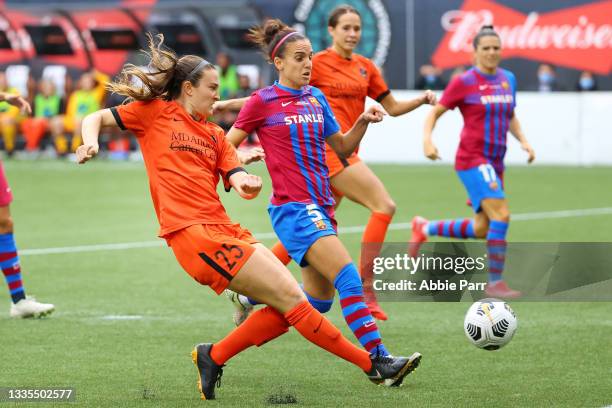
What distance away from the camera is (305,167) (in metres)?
7.34

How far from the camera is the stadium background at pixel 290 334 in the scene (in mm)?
6969

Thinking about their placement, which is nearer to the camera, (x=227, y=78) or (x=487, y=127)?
(x=487, y=127)

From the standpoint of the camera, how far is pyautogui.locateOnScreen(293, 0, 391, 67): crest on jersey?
31.2m

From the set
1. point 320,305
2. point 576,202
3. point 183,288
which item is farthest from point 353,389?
point 576,202

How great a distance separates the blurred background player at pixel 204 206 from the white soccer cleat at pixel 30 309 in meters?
2.83

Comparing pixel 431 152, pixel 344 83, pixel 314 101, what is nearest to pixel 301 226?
pixel 314 101

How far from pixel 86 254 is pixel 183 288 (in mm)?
2543

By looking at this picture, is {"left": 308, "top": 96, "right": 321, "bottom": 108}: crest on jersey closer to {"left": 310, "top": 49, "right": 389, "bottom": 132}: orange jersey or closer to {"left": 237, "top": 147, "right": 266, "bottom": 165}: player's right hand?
{"left": 237, "top": 147, "right": 266, "bottom": 165}: player's right hand

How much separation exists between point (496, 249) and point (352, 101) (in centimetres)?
198

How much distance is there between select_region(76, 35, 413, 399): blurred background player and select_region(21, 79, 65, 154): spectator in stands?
22.8m

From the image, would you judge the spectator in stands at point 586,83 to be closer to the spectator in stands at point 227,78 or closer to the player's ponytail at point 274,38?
the spectator in stands at point 227,78

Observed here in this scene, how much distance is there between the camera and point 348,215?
1730 cm

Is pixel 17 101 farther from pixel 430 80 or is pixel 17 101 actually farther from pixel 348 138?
pixel 430 80

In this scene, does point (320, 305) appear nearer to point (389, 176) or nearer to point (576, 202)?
point (576, 202)
